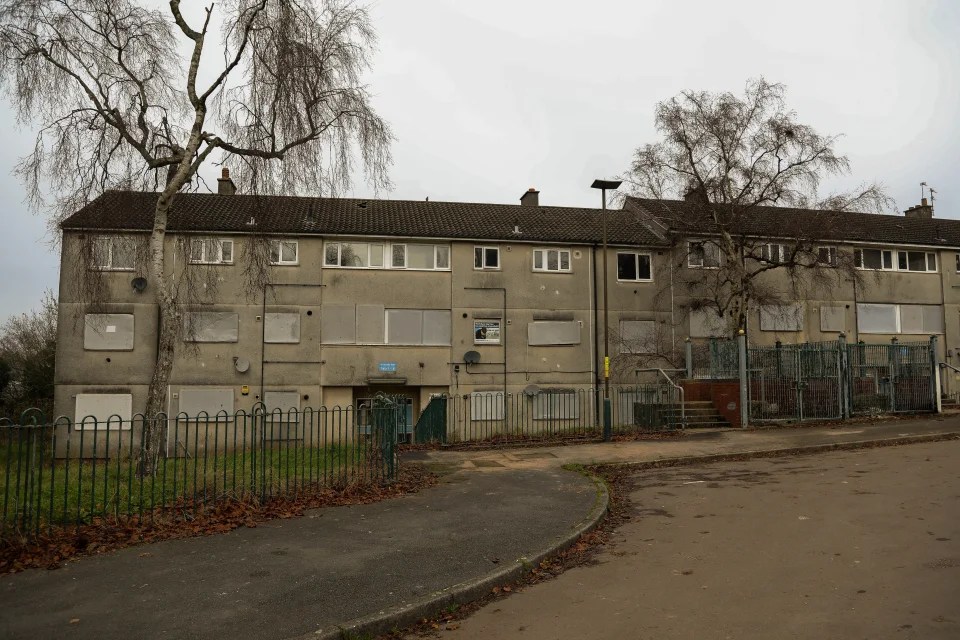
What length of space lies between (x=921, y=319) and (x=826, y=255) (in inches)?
424

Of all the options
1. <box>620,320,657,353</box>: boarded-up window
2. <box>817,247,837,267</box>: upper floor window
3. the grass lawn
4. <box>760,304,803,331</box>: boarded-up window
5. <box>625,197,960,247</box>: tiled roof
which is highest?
<box>625,197,960,247</box>: tiled roof

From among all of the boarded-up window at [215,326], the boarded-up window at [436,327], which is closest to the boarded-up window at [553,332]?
the boarded-up window at [436,327]

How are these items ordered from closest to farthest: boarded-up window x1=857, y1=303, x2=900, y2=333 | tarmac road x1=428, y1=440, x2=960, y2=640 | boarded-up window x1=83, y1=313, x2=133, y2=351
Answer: tarmac road x1=428, y1=440, x2=960, y2=640 < boarded-up window x1=83, y1=313, x2=133, y2=351 < boarded-up window x1=857, y1=303, x2=900, y2=333

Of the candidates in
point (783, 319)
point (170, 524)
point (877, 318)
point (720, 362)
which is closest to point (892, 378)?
point (720, 362)

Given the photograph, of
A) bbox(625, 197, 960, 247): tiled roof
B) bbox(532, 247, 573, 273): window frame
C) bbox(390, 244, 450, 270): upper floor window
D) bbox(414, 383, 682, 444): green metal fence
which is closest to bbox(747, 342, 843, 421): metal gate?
bbox(414, 383, 682, 444): green metal fence

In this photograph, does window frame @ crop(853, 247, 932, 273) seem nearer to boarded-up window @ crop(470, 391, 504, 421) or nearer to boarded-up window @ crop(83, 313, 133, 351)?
boarded-up window @ crop(470, 391, 504, 421)

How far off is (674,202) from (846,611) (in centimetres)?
2464

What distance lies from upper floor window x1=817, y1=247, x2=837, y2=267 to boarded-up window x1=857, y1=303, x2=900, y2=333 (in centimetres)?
657

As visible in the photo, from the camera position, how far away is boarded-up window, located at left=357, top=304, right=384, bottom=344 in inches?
1044

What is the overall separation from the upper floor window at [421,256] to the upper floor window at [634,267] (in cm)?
691

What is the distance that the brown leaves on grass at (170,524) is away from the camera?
709 cm

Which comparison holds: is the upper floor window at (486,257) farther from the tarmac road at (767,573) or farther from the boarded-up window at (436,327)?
the tarmac road at (767,573)

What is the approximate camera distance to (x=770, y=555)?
7.06 meters

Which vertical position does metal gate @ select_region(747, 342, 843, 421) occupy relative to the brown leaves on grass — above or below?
above
